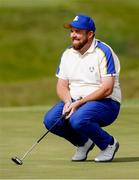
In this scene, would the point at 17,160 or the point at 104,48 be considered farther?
the point at 104,48

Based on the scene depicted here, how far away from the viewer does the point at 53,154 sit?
10.7 meters

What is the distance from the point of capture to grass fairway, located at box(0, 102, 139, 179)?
8750 mm

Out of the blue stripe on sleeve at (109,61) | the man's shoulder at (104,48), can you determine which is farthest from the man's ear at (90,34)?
the blue stripe on sleeve at (109,61)

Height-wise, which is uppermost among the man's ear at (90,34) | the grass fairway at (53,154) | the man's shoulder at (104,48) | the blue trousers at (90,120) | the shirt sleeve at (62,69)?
the man's ear at (90,34)

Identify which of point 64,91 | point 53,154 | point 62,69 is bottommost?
point 53,154

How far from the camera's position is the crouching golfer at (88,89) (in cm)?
974

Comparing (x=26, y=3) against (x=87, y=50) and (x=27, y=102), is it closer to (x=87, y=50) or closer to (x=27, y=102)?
(x=27, y=102)

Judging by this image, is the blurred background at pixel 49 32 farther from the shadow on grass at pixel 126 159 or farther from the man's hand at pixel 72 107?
the man's hand at pixel 72 107

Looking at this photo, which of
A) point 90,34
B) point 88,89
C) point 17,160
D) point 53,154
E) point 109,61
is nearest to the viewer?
point 17,160

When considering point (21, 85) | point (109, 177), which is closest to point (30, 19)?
point (21, 85)

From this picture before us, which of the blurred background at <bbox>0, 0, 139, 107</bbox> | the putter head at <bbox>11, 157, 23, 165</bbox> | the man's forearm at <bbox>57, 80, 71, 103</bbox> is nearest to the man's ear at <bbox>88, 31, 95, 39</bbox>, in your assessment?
the man's forearm at <bbox>57, 80, 71, 103</bbox>

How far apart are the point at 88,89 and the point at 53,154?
46.2 inches

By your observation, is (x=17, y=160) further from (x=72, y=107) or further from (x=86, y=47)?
(x=86, y=47)

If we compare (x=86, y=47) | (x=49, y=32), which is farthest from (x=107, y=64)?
(x=49, y=32)
